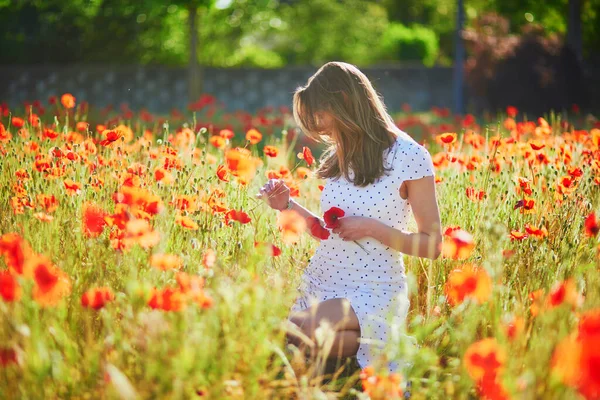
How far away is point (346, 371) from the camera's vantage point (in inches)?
110

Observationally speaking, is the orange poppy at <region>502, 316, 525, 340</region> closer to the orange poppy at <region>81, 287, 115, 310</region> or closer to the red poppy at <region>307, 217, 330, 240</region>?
the red poppy at <region>307, 217, 330, 240</region>

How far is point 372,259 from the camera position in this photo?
2758 mm

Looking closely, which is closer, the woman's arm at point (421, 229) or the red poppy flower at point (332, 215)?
the red poppy flower at point (332, 215)

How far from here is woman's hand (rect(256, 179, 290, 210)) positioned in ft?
9.07

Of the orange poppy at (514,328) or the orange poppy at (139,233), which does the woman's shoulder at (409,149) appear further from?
the orange poppy at (139,233)

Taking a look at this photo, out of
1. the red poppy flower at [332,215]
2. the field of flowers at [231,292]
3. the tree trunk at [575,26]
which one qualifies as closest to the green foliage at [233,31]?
the tree trunk at [575,26]

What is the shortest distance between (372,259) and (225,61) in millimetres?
16163

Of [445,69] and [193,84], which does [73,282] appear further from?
[445,69]

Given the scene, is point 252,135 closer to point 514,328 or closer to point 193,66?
point 514,328

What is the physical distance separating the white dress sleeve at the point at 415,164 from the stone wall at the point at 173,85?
11.1m

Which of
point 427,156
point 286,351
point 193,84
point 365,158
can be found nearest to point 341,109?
point 365,158

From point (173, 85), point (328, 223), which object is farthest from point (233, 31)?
point (328, 223)

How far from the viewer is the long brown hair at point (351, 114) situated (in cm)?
276

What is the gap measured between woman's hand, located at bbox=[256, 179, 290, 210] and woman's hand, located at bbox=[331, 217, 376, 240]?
30 cm
